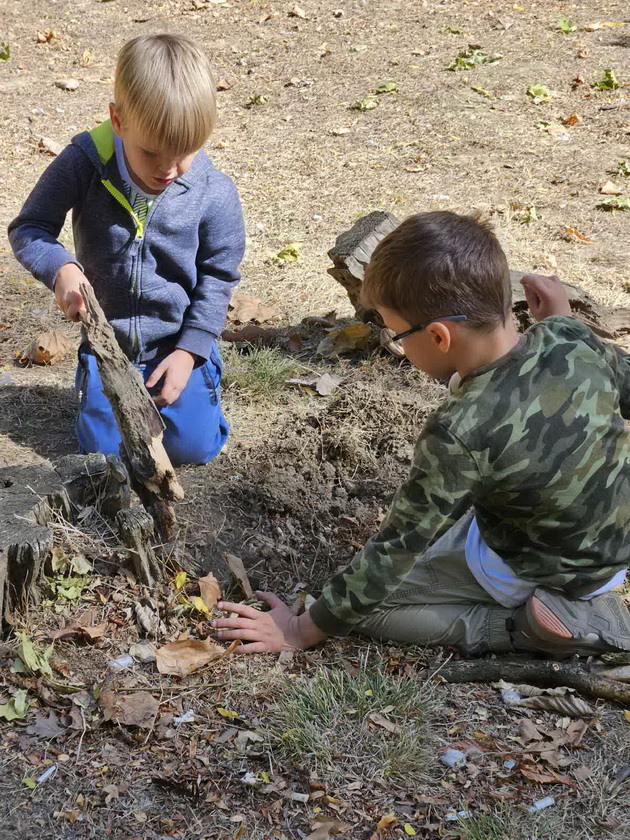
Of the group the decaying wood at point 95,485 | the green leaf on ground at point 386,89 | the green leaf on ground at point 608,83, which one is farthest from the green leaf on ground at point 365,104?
the decaying wood at point 95,485

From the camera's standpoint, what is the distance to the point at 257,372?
14.0 feet

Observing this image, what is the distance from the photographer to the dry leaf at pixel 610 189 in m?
6.34

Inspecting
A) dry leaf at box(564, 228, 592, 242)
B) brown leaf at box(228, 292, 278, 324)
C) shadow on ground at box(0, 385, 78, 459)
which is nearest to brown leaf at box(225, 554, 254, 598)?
shadow on ground at box(0, 385, 78, 459)

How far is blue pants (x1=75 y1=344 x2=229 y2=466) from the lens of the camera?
3.54 m

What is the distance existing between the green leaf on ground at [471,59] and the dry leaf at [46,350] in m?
5.78

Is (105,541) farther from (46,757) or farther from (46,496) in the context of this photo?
(46,757)

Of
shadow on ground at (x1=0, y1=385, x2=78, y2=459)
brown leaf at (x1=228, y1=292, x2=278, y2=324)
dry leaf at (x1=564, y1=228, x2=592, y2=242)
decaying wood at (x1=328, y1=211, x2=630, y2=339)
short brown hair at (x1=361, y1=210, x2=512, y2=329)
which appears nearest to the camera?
short brown hair at (x1=361, y1=210, x2=512, y2=329)

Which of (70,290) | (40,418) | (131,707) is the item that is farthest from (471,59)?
(131,707)

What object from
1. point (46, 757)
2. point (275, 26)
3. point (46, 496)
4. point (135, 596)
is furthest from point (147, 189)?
point (275, 26)

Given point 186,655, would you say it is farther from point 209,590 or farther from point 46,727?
point 46,727

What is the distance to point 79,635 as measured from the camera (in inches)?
99.1

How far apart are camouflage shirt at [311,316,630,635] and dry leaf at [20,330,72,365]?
2.53 meters

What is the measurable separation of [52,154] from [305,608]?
5711 millimetres

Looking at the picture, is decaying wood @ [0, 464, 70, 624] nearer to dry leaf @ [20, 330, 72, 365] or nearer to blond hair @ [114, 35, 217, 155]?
blond hair @ [114, 35, 217, 155]
